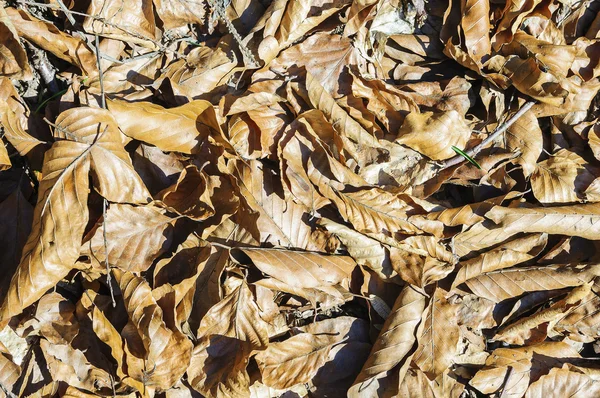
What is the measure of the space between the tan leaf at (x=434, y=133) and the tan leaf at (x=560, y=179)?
1.32 ft

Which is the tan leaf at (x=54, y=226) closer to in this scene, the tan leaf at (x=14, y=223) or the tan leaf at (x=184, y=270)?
the tan leaf at (x=14, y=223)

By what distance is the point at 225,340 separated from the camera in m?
2.09

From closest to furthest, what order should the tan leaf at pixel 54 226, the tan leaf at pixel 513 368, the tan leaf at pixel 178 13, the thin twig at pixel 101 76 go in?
the tan leaf at pixel 54 226, the thin twig at pixel 101 76, the tan leaf at pixel 178 13, the tan leaf at pixel 513 368

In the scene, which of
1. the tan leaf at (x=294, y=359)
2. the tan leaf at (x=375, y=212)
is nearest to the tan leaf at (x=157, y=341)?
the tan leaf at (x=294, y=359)

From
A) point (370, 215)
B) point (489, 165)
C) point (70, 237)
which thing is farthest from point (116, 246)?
point (489, 165)

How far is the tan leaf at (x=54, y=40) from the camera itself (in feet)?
6.73

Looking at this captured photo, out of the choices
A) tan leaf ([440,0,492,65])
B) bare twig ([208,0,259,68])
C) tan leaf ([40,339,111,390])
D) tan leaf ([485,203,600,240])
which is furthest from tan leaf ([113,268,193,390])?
tan leaf ([440,0,492,65])

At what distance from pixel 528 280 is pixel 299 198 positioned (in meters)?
1.11

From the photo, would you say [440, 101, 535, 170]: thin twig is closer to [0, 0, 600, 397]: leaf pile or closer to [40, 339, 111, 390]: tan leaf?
[0, 0, 600, 397]: leaf pile

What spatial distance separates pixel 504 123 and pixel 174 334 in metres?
1.70

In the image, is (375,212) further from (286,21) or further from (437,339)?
(286,21)

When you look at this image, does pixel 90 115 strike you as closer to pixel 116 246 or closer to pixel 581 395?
pixel 116 246

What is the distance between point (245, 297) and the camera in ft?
6.87

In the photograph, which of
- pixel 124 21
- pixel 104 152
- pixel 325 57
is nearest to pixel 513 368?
pixel 325 57
